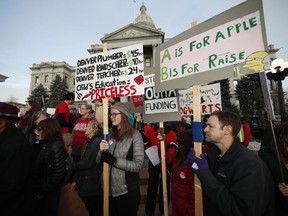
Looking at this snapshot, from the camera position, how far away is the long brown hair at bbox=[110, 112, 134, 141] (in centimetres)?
247

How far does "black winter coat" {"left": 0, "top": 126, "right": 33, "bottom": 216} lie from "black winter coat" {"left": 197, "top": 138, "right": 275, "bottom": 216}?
5.82ft

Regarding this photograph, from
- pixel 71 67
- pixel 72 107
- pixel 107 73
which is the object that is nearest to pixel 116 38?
pixel 71 67

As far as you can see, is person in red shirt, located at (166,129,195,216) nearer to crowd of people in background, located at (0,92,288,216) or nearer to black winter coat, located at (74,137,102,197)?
crowd of people in background, located at (0,92,288,216)

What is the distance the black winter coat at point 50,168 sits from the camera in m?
2.34

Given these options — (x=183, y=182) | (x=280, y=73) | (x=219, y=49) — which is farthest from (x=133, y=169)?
(x=280, y=73)

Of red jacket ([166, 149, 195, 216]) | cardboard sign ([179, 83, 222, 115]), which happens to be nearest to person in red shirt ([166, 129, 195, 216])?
red jacket ([166, 149, 195, 216])

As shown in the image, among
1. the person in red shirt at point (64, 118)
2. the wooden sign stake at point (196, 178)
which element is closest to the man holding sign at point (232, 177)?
the wooden sign stake at point (196, 178)

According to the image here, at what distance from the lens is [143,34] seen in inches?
1711

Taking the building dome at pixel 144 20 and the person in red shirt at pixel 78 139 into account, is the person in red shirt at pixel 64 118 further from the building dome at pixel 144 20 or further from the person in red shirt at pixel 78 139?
the building dome at pixel 144 20

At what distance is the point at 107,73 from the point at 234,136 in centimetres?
199

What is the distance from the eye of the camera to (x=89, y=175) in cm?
277

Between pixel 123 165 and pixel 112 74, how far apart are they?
4.52ft

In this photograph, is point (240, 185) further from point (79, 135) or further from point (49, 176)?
point (79, 135)

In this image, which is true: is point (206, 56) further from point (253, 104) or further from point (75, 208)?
point (253, 104)
